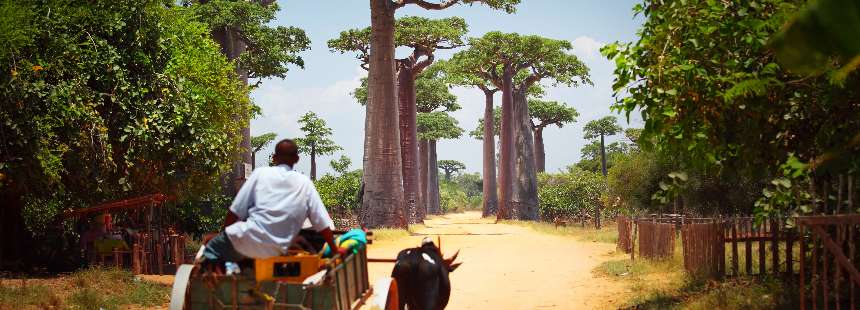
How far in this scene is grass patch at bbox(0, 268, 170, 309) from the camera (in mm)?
10266

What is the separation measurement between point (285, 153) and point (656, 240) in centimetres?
1134

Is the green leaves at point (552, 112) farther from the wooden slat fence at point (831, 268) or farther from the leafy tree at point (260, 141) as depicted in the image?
the wooden slat fence at point (831, 268)

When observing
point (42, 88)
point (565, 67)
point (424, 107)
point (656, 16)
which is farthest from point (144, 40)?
point (424, 107)

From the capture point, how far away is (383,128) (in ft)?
98.3

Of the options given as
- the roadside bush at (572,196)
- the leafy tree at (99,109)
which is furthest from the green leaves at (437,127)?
the leafy tree at (99,109)

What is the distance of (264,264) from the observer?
472 cm

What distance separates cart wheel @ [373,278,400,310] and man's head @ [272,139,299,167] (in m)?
1.44

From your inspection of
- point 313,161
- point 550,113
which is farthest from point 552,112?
point 313,161

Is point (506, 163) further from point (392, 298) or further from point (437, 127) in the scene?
point (392, 298)

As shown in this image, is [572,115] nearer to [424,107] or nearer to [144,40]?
[424,107]

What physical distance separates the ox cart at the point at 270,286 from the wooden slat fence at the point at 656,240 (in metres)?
10.3

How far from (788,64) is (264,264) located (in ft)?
12.9

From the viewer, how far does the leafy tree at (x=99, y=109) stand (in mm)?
12594

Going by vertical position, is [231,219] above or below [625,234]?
above
